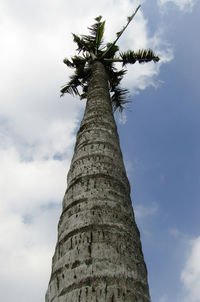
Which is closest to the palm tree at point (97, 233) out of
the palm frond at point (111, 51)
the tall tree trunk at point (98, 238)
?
the tall tree trunk at point (98, 238)

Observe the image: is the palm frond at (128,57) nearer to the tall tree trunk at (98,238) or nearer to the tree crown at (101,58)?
the tree crown at (101,58)

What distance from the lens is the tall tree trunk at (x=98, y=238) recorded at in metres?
1.83

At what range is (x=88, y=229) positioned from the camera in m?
2.22

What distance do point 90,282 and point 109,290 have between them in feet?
0.44

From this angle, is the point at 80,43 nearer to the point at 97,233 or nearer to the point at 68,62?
the point at 68,62

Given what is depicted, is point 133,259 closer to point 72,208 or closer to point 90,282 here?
point 90,282

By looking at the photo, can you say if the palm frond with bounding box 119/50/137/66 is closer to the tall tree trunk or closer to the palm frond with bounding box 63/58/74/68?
the palm frond with bounding box 63/58/74/68

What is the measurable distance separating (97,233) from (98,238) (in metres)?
0.05

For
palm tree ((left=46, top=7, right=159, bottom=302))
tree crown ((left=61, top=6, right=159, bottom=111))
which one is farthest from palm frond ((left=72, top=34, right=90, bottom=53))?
palm tree ((left=46, top=7, right=159, bottom=302))

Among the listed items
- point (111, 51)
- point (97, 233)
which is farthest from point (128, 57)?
point (97, 233)

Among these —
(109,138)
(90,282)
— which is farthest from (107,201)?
(109,138)

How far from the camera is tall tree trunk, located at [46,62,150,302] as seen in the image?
183 centimetres

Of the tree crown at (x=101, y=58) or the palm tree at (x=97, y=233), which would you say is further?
the tree crown at (x=101, y=58)

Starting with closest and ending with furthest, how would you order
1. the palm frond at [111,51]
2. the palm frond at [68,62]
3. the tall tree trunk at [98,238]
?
the tall tree trunk at [98,238] < the palm frond at [111,51] < the palm frond at [68,62]
